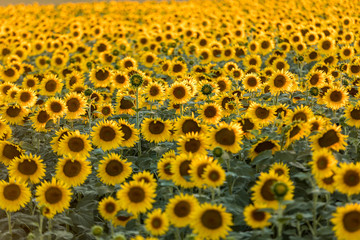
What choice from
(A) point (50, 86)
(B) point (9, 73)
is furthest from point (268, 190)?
(B) point (9, 73)

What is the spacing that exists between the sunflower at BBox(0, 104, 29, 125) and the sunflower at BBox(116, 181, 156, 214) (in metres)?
3.17

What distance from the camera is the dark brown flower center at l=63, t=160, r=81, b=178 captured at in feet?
16.0

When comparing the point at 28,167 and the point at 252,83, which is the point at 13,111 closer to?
the point at 28,167

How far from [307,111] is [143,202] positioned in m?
2.21

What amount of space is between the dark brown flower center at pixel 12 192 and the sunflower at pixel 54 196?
0.24 metres

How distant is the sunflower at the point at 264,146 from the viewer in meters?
4.62

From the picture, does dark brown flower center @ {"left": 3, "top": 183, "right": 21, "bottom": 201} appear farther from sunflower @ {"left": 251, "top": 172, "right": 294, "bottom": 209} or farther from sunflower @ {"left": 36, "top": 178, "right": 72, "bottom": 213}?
sunflower @ {"left": 251, "top": 172, "right": 294, "bottom": 209}

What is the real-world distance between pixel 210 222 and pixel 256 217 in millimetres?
437

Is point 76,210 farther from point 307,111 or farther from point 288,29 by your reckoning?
point 288,29

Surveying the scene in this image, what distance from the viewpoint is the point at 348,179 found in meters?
3.78

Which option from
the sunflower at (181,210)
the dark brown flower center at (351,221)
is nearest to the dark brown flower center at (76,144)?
the sunflower at (181,210)

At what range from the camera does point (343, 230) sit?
11.6 feet

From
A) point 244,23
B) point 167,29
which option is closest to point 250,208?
point 167,29

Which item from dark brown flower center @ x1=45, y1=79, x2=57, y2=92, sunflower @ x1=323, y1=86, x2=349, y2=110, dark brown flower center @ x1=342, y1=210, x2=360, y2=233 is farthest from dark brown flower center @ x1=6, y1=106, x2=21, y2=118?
dark brown flower center @ x1=342, y1=210, x2=360, y2=233
